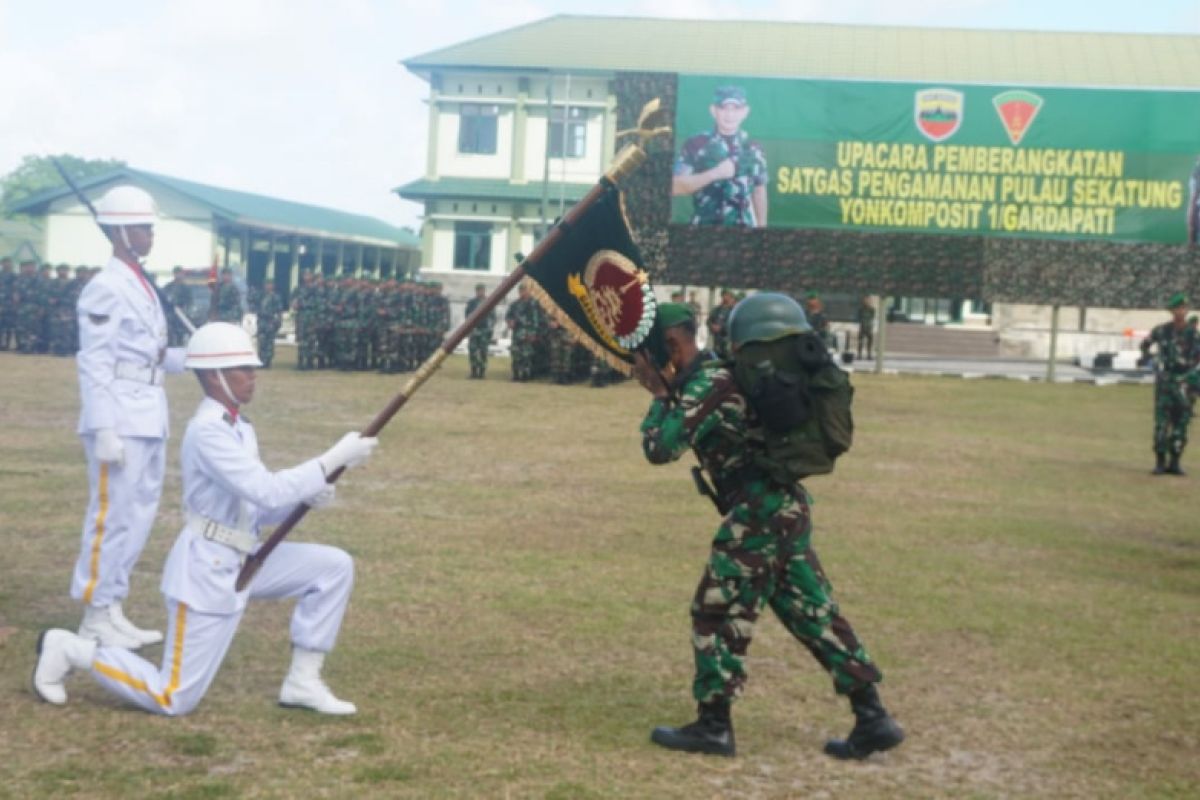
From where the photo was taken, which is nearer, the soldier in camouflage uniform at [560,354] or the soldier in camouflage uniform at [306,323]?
the soldier in camouflage uniform at [560,354]

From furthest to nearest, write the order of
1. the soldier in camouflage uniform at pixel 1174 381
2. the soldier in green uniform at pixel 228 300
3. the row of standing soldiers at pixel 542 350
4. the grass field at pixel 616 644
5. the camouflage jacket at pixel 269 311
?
the camouflage jacket at pixel 269 311
the row of standing soldiers at pixel 542 350
the soldier in green uniform at pixel 228 300
the soldier in camouflage uniform at pixel 1174 381
the grass field at pixel 616 644

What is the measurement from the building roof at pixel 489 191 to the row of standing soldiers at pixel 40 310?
2164 centimetres

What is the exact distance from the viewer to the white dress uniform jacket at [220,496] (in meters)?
6.18

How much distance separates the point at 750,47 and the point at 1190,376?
1593 inches

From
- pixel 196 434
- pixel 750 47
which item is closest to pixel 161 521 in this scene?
pixel 196 434

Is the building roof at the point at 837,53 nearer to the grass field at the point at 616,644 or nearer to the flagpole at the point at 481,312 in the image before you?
the grass field at the point at 616,644

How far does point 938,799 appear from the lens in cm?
590

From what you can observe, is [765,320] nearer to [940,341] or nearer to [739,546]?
[739,546]

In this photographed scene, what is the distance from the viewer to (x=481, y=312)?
6207mm

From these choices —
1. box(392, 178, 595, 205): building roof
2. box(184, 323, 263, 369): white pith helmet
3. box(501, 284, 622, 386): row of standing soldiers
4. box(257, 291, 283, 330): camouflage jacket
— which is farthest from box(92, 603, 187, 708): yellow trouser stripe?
box(392, 178, 595, 205): building roof

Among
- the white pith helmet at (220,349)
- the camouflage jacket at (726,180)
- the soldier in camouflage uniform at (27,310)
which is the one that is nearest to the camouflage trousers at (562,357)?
the camouflage jacket at (726,180)

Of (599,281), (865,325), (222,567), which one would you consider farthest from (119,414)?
(865,325)

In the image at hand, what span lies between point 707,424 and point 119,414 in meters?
3.04

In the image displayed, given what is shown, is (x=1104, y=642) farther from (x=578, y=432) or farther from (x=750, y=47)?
(x=750, y=47)
